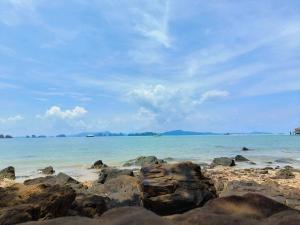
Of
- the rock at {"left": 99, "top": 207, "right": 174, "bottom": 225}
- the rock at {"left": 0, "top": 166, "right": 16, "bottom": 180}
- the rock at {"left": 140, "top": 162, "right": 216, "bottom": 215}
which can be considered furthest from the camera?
the rock at {"left": 0, "top": 166, "right": 16, "bottom": 180}

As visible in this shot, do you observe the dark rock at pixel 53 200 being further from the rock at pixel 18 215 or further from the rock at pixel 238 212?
the rock at pixel 238 212

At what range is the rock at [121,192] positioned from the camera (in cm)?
1260

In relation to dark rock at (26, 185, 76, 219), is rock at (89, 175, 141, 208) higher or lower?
lower

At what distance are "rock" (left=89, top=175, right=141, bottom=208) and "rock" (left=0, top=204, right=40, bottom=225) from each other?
4.26m

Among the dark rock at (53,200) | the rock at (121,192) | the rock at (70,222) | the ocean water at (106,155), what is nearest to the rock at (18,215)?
the dark rock at (53,200)

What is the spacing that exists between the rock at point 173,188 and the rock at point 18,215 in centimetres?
472

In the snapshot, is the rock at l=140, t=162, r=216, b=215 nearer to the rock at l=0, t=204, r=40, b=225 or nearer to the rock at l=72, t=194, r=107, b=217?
the rock at l=72, t=194, r=107, b=217

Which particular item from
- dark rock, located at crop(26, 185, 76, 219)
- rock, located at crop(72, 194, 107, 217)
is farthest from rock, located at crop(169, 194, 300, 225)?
rock, located at crop(72, 194, 107, 217)

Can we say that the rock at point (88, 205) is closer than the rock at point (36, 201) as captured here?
No

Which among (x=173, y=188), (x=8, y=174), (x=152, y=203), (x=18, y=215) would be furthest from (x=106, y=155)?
(x=18, y=215)

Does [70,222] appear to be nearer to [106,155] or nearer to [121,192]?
[121,192]

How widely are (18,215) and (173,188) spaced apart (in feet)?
20.0

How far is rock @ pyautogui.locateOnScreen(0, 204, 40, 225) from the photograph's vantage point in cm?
667

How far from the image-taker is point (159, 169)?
43.2ft
